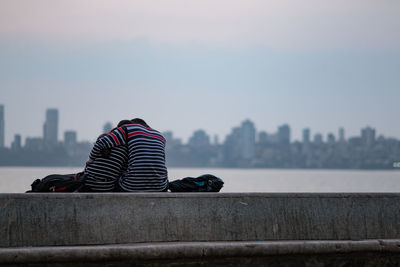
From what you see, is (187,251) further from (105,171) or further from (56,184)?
(56,184)

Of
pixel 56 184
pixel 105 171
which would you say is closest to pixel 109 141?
pixel 105 171

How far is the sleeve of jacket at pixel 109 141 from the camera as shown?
26.8ft

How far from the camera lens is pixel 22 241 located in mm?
6453

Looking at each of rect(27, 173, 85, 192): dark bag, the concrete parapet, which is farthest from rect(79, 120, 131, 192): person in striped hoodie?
the concrete parapet

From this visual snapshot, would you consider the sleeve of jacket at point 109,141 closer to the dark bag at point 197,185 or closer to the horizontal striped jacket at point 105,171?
the horizontal striped jacket at point 105,171

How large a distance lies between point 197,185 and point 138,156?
0.81 metres

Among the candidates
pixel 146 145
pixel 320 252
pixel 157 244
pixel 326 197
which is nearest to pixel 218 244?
pixel 157 244

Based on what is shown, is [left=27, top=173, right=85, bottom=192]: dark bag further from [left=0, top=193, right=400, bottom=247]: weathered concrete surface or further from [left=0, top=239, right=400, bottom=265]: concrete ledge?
[left=0, top=239, right=400, bottom=265]: concrete ledge

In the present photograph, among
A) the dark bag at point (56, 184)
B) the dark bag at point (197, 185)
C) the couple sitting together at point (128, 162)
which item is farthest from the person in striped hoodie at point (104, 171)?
the dark bag at point (197, 185)

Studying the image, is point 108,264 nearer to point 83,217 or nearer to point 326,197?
point 83,217

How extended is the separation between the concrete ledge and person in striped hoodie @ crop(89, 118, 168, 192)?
1527mm

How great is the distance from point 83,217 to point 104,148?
161 cm

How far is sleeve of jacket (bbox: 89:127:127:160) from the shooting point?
321 inches

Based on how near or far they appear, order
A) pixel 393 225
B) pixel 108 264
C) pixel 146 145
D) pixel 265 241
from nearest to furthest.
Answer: pixel 108 264 → pixel 265 241 → pixel 393 225 → pixel 146 145
